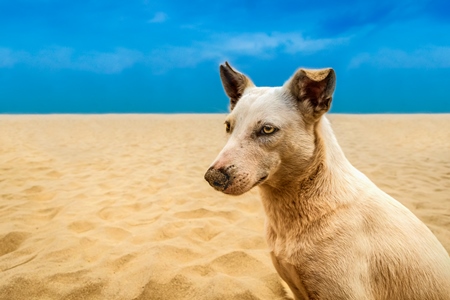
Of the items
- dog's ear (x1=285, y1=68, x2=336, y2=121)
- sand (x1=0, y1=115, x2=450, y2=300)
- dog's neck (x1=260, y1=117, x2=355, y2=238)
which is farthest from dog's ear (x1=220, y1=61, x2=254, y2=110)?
sand (x1=0, y1=115, x2=450, y2=300)

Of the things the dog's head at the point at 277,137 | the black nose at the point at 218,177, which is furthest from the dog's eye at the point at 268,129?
the black nose at the point at 218,177

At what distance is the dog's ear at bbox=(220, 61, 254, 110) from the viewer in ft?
7.31

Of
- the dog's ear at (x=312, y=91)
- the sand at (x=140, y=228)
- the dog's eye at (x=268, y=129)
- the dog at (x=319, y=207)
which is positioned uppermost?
the dog's ear at (x=312, y=91)

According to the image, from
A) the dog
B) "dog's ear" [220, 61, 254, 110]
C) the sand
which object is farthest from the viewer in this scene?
the sand

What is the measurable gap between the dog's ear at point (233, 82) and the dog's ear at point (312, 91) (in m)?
0.41

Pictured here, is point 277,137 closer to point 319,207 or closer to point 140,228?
point 319,207

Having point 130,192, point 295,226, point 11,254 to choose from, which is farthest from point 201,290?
point 130,192

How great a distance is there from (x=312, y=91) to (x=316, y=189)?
555 millimetres

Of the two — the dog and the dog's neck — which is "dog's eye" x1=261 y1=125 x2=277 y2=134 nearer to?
the dog

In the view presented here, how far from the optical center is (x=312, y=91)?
185 centimetres

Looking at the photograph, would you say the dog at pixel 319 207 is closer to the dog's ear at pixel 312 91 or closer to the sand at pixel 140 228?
the dog's ear at pixel 312 91

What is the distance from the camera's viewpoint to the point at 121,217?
423 cm

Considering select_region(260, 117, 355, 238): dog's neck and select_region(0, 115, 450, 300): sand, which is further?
select_region(0, 115, 450, 300): sand

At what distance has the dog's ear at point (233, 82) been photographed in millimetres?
2229
